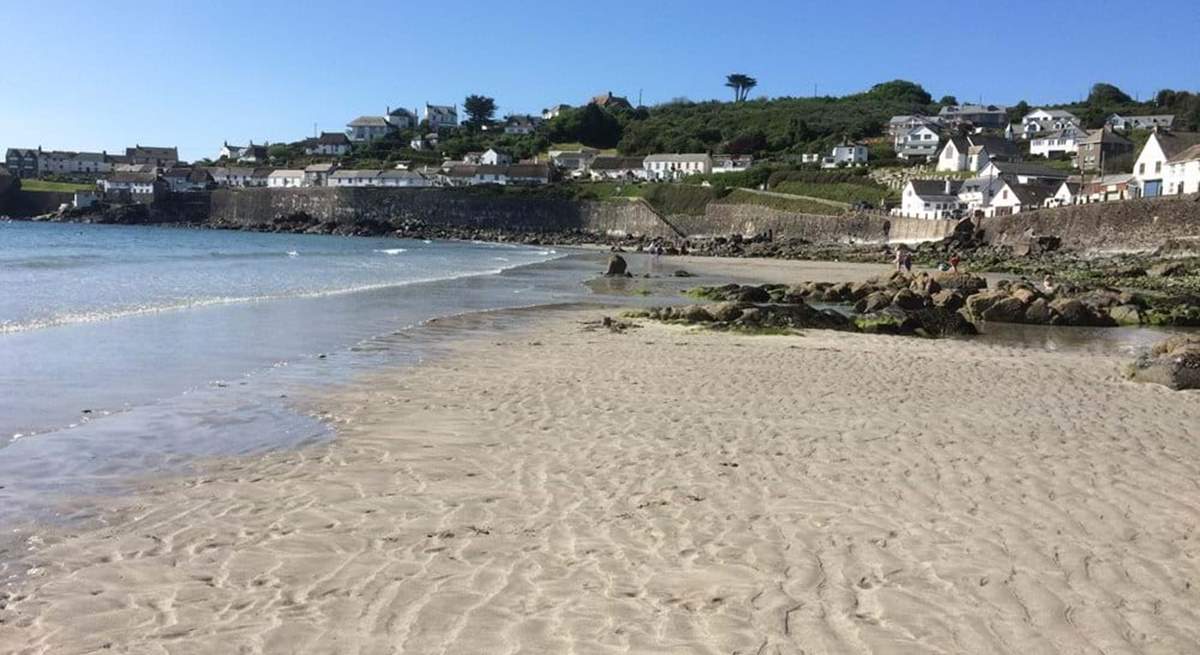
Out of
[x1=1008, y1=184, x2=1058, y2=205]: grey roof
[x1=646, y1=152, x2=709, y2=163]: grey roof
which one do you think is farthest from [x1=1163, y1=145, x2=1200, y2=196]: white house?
[x1=646, y1=152, x2=709, y2=163]: grey roof

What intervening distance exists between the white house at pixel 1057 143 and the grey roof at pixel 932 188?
33.6m

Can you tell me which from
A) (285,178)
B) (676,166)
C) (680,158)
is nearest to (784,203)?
(680,158)

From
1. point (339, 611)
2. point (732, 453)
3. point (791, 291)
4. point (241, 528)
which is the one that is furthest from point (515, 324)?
point (339, 611)

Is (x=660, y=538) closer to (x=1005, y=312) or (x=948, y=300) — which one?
(x=948, y=300)

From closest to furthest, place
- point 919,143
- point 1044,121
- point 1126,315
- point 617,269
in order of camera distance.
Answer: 1. point 1126,315
2. point 617,269
3. point 919,143
4. point 1044,121

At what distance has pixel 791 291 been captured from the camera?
30141 millimetres

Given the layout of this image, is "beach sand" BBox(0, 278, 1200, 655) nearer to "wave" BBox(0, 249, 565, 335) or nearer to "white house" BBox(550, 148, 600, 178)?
"wave" BBox(0, 249, 565, 335)

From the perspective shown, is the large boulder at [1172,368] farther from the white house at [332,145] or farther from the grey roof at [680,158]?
the white house at [332,145]

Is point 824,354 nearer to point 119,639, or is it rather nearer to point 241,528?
point 241,528

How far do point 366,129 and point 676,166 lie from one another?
279ft

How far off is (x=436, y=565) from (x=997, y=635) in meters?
3.42

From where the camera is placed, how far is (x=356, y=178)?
465 feet

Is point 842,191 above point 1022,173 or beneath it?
beneath

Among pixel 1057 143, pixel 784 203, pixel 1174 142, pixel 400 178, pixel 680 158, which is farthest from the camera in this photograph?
pixel 400 178
